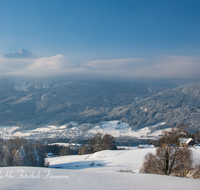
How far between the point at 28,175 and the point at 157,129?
202m

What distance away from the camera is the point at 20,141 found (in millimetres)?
53906

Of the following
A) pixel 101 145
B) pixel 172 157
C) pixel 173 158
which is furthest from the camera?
pixel 101 145

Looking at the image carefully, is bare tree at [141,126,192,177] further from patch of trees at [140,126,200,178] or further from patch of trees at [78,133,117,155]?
patch of trees at [78,133,117,155]

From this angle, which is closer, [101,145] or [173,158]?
[173,158]

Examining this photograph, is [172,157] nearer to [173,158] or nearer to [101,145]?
[173,158]

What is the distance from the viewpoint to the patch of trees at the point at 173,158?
780 inches

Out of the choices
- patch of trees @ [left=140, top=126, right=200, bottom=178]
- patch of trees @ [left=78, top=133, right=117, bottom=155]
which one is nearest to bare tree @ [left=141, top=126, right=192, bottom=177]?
patch of trees @ [left=140, top=126, right=200, bottom=178]

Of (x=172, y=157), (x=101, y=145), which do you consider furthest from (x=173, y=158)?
(x=101, y=145)

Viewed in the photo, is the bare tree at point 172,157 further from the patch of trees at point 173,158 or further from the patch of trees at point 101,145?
the patch of trees at point 101,145

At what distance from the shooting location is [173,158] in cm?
2011

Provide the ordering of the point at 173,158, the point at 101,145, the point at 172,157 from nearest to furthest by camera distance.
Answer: the point at 173,158
the point at 172,157
the point at 101,145

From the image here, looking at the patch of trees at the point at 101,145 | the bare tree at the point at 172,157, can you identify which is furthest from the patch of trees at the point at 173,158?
the patch of trees at the point at 101,145

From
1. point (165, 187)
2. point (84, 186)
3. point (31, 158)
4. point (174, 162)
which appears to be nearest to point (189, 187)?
point (165, 187)

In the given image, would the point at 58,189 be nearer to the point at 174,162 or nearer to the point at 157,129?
the point at 174,162
